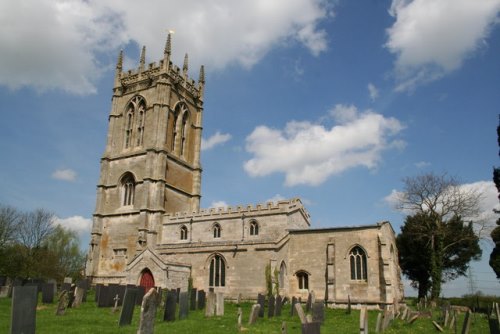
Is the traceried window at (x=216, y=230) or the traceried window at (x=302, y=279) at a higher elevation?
the traceried window at (x=216, y=230)

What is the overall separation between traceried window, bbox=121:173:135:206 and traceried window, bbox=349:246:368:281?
19851 mm

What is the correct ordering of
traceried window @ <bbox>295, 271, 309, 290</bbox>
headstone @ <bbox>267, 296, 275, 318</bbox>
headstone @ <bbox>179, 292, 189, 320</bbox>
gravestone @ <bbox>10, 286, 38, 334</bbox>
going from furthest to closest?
1. traceried window @ <bbox>295, 271, 309, 290</bbox>
2. headstone @ <bbox>267, 296, 275, 318</bbox>
3. headstone @ <bbox>179, 292, 189, 320</bbox>
4. gravestone @ <bbox>10, 286, 38, 334</bbox>

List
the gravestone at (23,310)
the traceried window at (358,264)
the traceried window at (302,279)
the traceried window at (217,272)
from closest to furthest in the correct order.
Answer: the gravestone at (23,310), the traceried window at (358,264), the traceried window at (302,279), the traceried window at (217,272)

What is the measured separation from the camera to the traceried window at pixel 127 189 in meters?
37.8

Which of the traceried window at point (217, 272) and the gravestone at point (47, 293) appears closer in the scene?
the gravestone at point (47, 293)

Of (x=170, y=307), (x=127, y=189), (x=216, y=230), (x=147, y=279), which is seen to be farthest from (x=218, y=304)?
(x=127, y=189)

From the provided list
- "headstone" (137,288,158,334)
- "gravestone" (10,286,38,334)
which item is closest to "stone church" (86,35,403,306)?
"headstone" (137,288,158,334)

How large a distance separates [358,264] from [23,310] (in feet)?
73.6

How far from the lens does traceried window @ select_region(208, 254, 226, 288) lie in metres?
29.3

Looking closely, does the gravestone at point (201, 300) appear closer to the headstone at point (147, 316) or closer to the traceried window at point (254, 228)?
the headstone at point (147, 316)

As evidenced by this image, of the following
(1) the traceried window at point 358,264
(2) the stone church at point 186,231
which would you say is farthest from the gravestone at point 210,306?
(1) the traceried window at point 358,264

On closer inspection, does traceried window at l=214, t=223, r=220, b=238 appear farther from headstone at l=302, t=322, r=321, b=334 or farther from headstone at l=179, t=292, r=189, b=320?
headstone at l=302, t=322, r=321, b=334

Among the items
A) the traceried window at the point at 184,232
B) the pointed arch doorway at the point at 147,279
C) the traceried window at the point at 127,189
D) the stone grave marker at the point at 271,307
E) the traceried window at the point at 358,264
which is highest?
the traceried window at the point at 127,189

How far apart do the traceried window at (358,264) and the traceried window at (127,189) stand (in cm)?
1985
